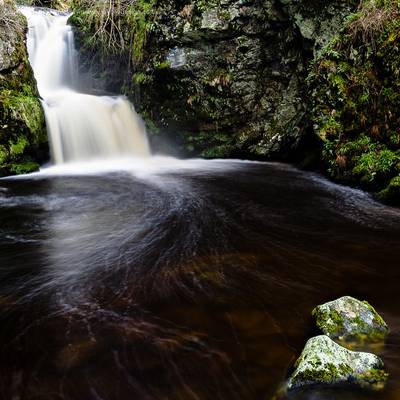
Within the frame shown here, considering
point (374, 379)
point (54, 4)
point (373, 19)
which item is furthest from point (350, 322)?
point (54, 4)

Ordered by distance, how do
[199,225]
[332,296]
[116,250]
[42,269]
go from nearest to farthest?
[332,296] < [42,269] < [116,250] < [199,225]

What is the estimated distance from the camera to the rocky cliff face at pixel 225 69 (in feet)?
34.7

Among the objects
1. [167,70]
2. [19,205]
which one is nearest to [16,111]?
[19,205]

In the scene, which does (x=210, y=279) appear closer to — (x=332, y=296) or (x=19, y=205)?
(x=332, y=296)

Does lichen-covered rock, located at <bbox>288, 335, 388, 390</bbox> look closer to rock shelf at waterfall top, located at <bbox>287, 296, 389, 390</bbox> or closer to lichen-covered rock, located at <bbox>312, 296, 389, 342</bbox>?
rock shelf at waterfall top, located at <bbox>287, 296, 389, 390</bbox>

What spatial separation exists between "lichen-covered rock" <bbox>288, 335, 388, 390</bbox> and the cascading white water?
9.93 meters

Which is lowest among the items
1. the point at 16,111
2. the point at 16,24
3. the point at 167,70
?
the point at 16,111

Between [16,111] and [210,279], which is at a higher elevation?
[16,111]

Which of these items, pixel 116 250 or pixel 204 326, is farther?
pixel 116 250

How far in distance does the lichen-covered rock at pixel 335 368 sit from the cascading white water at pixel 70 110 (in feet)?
32.6

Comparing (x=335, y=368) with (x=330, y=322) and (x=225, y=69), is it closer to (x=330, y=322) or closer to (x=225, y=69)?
(x=330, y=322)

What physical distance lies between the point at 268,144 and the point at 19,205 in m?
7.41

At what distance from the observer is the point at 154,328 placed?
298 cm

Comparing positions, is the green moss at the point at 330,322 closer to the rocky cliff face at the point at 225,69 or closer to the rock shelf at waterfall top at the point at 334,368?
the rock shelf at waterfall top at the point at 334,368
